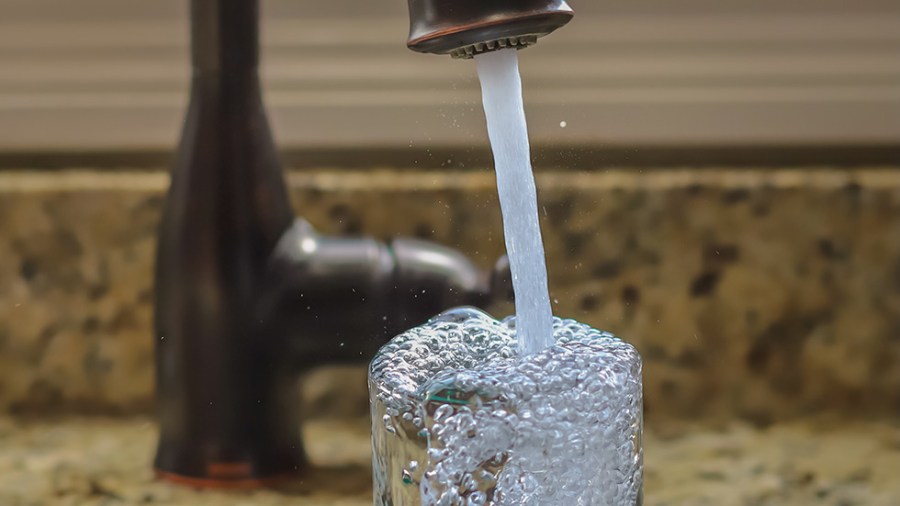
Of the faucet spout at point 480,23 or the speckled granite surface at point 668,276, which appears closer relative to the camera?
the faucet spout at point 480,23

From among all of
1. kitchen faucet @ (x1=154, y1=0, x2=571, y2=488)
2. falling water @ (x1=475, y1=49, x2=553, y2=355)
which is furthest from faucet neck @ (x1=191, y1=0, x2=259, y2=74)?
falling water @ (x1=475, y1=49, x2=553, y2=355)

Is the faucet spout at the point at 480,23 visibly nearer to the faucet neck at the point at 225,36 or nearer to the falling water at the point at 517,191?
the falling water at the point at 517,191

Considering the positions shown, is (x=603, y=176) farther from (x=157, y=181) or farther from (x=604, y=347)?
(x=157, y=181)

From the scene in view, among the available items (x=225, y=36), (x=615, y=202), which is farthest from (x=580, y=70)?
(x=225, y=36)

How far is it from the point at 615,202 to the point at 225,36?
0.74 feet

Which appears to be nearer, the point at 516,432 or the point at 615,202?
the point at 516,432

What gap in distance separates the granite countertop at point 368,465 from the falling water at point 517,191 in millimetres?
160

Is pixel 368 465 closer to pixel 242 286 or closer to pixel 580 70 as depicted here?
pixel 242 286

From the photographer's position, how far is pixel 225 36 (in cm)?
48

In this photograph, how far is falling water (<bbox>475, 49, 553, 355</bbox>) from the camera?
1.14 feet

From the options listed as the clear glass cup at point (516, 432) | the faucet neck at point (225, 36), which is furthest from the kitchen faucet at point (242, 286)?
the clear glass cup at point (516, 432)

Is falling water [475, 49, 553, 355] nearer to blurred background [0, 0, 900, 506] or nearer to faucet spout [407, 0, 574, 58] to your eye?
faucet spout [407, 0, 574, 58]

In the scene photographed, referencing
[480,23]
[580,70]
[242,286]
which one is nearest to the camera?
[480,23]

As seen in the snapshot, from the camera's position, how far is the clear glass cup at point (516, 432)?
341 mm
